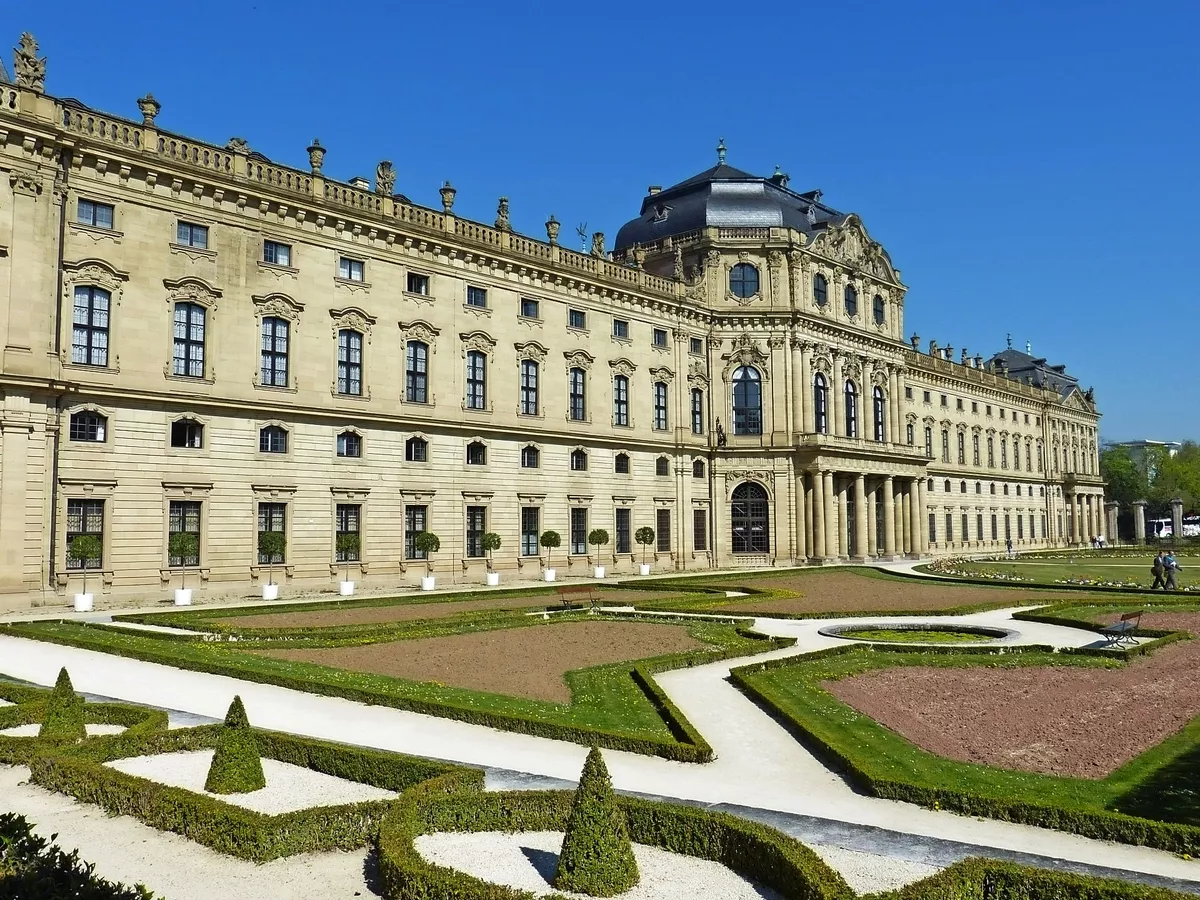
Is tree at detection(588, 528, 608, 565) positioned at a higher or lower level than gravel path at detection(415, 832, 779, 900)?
higher

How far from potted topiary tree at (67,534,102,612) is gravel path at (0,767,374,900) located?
69.2 ft

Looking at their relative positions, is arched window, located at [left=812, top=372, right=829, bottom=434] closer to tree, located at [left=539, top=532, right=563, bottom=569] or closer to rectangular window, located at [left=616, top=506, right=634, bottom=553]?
rectangular window, located at [left=616, top=506, right=634, bottom=553]

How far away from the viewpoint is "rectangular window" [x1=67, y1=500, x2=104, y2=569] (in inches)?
1193

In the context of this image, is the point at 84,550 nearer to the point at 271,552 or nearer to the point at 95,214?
the point at 271,552

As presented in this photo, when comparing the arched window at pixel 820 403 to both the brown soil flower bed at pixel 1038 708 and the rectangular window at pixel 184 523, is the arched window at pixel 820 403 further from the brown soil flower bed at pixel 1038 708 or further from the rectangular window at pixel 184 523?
the brown soil flower bed at pixel 1038 708

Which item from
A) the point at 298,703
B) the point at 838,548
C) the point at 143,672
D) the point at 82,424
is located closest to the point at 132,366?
the point at 82,424

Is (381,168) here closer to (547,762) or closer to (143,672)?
(143,672)

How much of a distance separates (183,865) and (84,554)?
24.4m

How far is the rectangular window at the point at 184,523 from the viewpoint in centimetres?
3275

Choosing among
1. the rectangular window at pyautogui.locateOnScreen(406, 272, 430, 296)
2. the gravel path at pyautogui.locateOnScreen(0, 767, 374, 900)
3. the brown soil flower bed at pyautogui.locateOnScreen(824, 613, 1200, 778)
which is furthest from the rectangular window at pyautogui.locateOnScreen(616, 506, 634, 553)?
the gravel path at pyautogui.locateOnScreen(0, 767, 374, 900)

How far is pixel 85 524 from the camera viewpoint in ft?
101

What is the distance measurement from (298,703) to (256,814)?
23.2 ft

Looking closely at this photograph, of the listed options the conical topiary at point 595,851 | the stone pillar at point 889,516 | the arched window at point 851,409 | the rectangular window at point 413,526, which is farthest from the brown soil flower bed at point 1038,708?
the stone pillar at point 889,516

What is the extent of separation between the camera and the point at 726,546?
2260 inches
